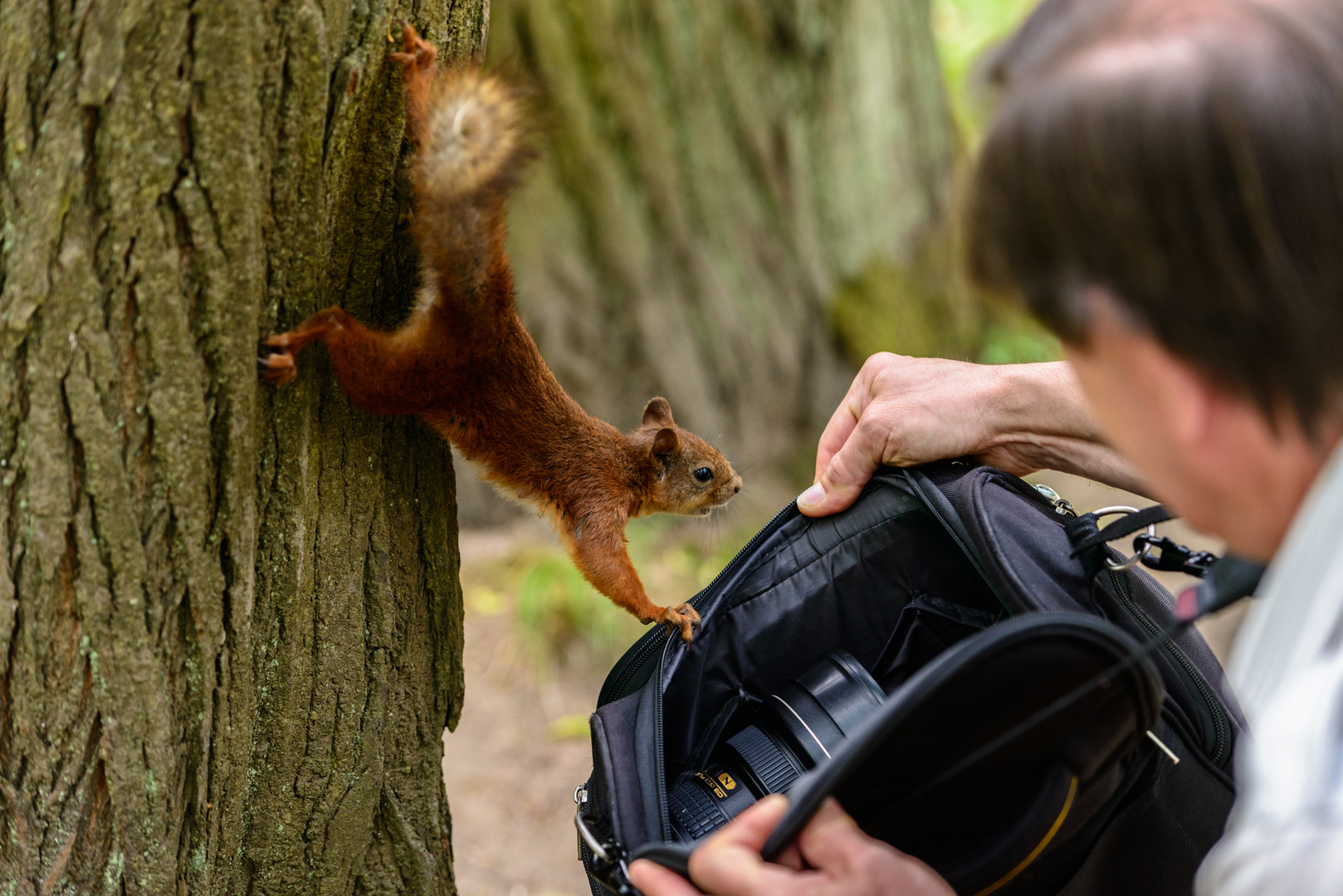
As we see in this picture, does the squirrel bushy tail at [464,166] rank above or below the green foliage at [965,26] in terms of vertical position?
below

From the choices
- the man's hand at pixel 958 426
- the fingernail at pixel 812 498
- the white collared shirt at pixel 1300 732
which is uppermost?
the man's hand at pixel 958 426

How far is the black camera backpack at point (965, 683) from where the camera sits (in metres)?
0.91

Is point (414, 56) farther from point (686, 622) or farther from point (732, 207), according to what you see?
point (732, 207)

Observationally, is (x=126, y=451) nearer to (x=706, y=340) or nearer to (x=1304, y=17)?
(x=1304, y=17)

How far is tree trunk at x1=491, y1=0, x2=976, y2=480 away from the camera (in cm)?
363

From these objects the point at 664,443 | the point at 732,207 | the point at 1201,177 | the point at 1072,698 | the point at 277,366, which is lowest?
the point at 1072,698

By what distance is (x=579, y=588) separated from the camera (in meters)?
3.36

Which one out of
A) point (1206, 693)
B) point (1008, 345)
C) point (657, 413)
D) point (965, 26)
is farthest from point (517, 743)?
point (965, 26)

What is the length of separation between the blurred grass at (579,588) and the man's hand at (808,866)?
212 centimetres

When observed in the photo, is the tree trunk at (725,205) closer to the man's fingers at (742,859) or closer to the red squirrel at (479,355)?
the red squirrel at (479,355)

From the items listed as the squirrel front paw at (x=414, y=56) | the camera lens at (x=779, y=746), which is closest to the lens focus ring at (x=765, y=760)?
the camera lens at (x=779, y=746)

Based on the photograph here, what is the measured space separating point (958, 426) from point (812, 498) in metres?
0.24

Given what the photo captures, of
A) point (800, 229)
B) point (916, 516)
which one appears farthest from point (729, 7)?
point (916, 516)

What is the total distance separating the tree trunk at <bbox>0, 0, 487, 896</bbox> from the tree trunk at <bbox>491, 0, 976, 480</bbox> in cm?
243
